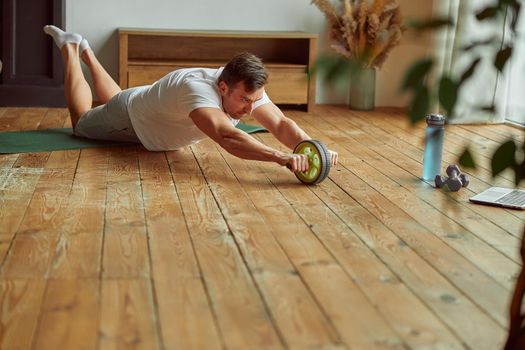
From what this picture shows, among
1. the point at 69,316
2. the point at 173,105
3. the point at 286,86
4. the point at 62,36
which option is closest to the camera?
the point at 69,316

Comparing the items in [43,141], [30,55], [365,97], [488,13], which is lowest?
[43,141]

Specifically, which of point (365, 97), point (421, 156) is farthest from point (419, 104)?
point (365, 97)

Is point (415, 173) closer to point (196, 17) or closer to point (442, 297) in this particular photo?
point (442, 297)

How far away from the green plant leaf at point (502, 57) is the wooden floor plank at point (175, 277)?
1052 millimetres

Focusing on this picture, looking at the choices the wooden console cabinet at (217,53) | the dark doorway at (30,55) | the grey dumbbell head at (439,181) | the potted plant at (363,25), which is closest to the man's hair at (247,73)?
the grey dumbbell head at (439,181)

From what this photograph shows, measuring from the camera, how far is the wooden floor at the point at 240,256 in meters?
2.25

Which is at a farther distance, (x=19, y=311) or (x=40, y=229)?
(x=40, y=229)

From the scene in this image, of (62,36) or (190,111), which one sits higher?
(62,36)

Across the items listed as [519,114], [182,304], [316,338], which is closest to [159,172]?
[182,304]

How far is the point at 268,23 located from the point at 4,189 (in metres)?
3.27

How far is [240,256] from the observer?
2873 mm

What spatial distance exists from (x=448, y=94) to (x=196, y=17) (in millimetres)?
5364

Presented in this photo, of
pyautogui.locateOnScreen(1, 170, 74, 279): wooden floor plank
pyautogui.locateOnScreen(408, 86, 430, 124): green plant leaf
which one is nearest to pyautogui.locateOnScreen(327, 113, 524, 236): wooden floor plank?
pyautogui.locateOnScreen(408, 86, 430, 124): green plant leaf

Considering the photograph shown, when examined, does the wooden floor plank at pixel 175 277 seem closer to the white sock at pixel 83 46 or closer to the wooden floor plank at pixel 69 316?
the wooden floor plank at pixel 69 316
